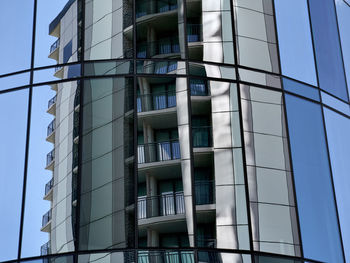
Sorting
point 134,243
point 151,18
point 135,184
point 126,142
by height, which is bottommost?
point 134,243

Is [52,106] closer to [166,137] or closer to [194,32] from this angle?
[166,137]

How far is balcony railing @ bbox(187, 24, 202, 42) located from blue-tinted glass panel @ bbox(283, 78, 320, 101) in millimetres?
2411

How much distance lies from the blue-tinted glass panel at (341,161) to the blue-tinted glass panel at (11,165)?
738 cm

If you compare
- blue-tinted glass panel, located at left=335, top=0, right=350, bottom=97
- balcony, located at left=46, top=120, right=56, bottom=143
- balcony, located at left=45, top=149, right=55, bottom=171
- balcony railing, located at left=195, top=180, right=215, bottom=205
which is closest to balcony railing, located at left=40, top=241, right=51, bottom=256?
balcony, located at left=45, top=149, right=55, bottom=171

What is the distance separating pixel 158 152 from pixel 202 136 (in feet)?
3.52

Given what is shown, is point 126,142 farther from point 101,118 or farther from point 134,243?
point 134,243

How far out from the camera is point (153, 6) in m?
Result: 16.4

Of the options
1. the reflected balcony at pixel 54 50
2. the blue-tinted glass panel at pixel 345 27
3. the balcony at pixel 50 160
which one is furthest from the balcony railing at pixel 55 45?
the blue-tinted glass panel at pixel 345 27

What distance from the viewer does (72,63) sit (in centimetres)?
1599

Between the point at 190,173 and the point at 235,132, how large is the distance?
4.94ft

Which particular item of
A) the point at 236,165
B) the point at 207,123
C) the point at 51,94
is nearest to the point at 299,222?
the point at 236,165

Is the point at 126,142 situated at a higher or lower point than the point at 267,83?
lower

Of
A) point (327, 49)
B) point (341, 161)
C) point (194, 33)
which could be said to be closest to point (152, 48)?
point (194, 33)

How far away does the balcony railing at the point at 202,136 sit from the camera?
15125 mm
